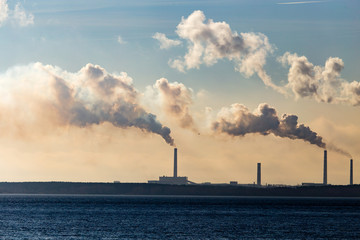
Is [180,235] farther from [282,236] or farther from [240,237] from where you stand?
[282,236]

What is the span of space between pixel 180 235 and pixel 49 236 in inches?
670

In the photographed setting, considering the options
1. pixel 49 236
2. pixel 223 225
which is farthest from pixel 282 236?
pixel 49 236

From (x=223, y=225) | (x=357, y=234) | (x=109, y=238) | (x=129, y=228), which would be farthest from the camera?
(x=223, y=225)

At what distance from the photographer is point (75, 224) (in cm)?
10325

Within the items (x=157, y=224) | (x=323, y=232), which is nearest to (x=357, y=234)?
(x=323, y=232)

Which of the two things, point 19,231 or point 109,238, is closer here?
point 109,238

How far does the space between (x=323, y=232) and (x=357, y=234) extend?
5249 mm

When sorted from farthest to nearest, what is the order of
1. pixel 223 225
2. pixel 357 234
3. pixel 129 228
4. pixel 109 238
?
pixel 223 225
pixel 129 228
pixel 357 234
pixel 109 238

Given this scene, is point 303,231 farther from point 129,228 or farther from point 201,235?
point 129,228

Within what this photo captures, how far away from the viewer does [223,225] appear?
102938 mm

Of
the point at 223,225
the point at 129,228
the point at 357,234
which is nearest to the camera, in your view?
the point at 357,234

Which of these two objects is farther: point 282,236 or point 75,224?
point 75,224

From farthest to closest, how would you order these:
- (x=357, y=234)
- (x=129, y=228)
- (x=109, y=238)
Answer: (x=129, y=228) < (x=357, y=234) < (x=109, y=238)

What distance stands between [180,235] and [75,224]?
26977mm
